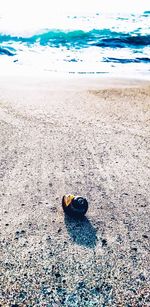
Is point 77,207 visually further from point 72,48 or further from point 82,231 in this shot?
point 72,48

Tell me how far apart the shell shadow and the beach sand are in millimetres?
11

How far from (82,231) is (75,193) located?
87cm

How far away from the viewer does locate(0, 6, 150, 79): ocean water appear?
16281 mm

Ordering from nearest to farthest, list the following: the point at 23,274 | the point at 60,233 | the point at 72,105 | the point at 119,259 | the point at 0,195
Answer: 1. the point at 23,274
2. the point at 119,259
3. the point at 60,233
4. the point at 0,195
5. the point at 72,105

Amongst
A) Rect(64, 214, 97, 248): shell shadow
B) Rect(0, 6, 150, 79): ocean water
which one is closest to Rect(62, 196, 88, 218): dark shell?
Rect(64, 214, 97, 248): shell shadow

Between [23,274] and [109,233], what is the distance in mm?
1067

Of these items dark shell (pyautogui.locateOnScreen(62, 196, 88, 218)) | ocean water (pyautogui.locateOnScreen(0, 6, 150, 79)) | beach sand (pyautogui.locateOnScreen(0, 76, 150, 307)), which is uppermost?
dark shell (pyautogui.locateOnScreen(62, 196, 88, 218))

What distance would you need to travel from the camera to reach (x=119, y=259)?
3.39 m

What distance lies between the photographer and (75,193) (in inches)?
179

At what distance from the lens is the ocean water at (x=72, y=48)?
1628 centimetres

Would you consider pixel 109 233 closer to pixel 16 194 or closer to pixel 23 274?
pixel 23 274

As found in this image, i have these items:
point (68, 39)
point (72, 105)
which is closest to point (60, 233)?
point (72, 105)

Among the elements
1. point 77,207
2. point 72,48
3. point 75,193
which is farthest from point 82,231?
point 72,48

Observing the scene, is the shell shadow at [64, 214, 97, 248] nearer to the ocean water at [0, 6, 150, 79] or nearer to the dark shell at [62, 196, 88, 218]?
the dark shell at [62, 196, 88, 218]
